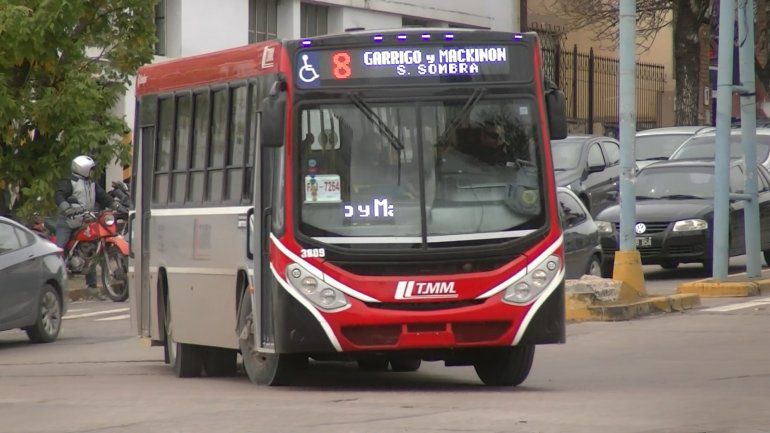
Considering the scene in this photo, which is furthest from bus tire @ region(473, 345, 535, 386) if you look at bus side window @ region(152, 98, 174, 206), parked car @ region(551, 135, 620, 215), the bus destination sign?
parked car @ region(551, 135, 620, 215)

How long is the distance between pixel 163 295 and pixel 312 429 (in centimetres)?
554

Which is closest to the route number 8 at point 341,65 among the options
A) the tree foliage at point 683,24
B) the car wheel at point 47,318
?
the car wheel at point 47,318

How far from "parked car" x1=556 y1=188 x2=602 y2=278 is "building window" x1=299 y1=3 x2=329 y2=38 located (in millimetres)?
18079

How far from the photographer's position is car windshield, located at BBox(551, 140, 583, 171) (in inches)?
1212

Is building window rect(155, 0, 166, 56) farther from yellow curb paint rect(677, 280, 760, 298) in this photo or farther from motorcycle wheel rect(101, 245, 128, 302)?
yellow curb paint rect(677, 280, 760, 298)

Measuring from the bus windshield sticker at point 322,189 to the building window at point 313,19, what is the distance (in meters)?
28.1

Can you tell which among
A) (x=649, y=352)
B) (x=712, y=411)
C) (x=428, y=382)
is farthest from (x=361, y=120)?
(x=649, y=352)

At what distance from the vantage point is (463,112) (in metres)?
12.9

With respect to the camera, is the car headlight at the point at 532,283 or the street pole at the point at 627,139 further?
the street pole at the point at 627,139

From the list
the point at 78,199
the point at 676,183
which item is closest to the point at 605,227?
the point at 676,183

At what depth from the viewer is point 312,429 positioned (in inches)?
405

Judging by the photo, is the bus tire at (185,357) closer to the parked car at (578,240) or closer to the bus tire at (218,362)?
the bus tire at (218,362)

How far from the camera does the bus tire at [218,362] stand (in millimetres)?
15578

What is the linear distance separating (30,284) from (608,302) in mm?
6102
